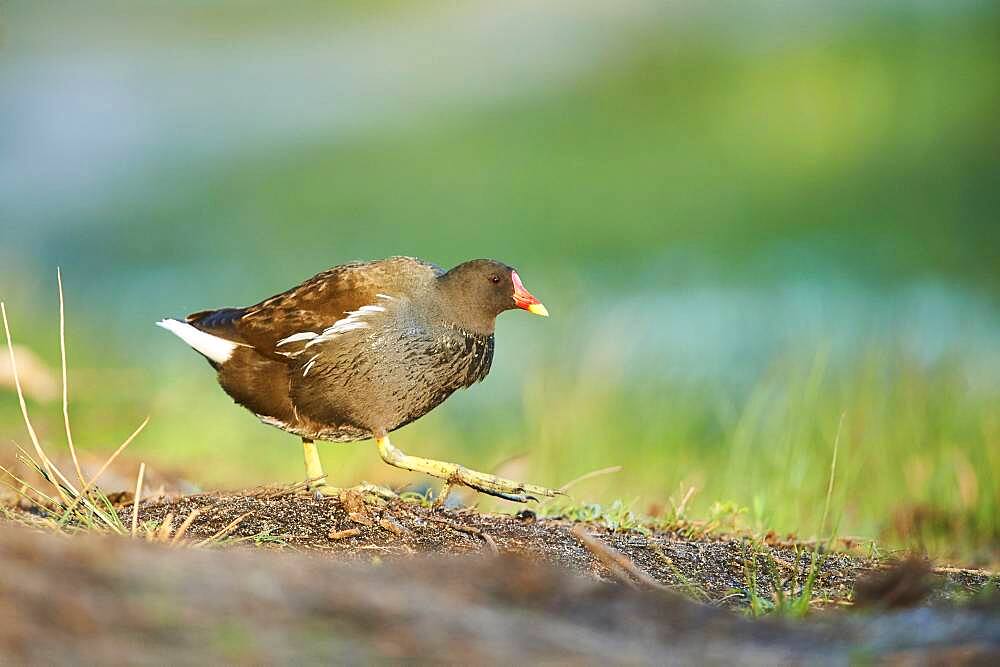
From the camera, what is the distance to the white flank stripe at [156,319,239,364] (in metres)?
4.98

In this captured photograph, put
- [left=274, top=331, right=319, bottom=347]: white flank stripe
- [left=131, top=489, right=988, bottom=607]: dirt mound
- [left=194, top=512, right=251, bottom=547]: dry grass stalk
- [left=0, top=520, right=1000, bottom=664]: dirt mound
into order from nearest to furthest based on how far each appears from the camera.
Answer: [left=0, top=520, right=1000, bottom=664]: dirt mound
[left=194, top=512, right=251, bottom=547]: dry grass stalk
[left=131, top=489, right=988, bottom=607]: dirt mound
[left=274, top=331, right=319, bottom=347]: white flank stripe

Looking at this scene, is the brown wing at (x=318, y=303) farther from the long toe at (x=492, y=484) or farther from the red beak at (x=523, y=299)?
the long toe at (x=492, y=484)

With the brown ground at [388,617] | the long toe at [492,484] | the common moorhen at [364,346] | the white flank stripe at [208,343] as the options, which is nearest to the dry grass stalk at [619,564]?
the brown ground at [388,617]

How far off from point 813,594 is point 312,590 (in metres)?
1.69

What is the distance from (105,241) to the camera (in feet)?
62.5

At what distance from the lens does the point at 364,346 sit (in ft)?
15.2

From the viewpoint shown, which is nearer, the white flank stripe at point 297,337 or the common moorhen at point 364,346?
the common moorhen at point 364,346

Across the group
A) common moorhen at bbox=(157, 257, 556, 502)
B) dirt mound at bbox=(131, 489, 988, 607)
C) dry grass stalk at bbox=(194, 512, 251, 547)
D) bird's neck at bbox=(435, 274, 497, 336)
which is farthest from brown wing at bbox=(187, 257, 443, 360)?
dry grass stalk at bbox=(194, 512, 251, 547)

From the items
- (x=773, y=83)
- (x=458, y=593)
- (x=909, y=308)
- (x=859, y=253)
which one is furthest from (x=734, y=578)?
(x=773, y=83)

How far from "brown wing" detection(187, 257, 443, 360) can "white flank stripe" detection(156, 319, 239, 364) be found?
2 cm

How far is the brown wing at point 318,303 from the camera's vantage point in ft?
15.7

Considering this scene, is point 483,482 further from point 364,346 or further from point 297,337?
point 297,337

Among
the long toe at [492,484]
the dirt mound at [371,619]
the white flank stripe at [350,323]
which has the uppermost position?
the white flank stripe at [350,323]

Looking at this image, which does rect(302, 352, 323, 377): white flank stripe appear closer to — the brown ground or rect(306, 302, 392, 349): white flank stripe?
rect(306, 302, 392, 349): white flank stripe
